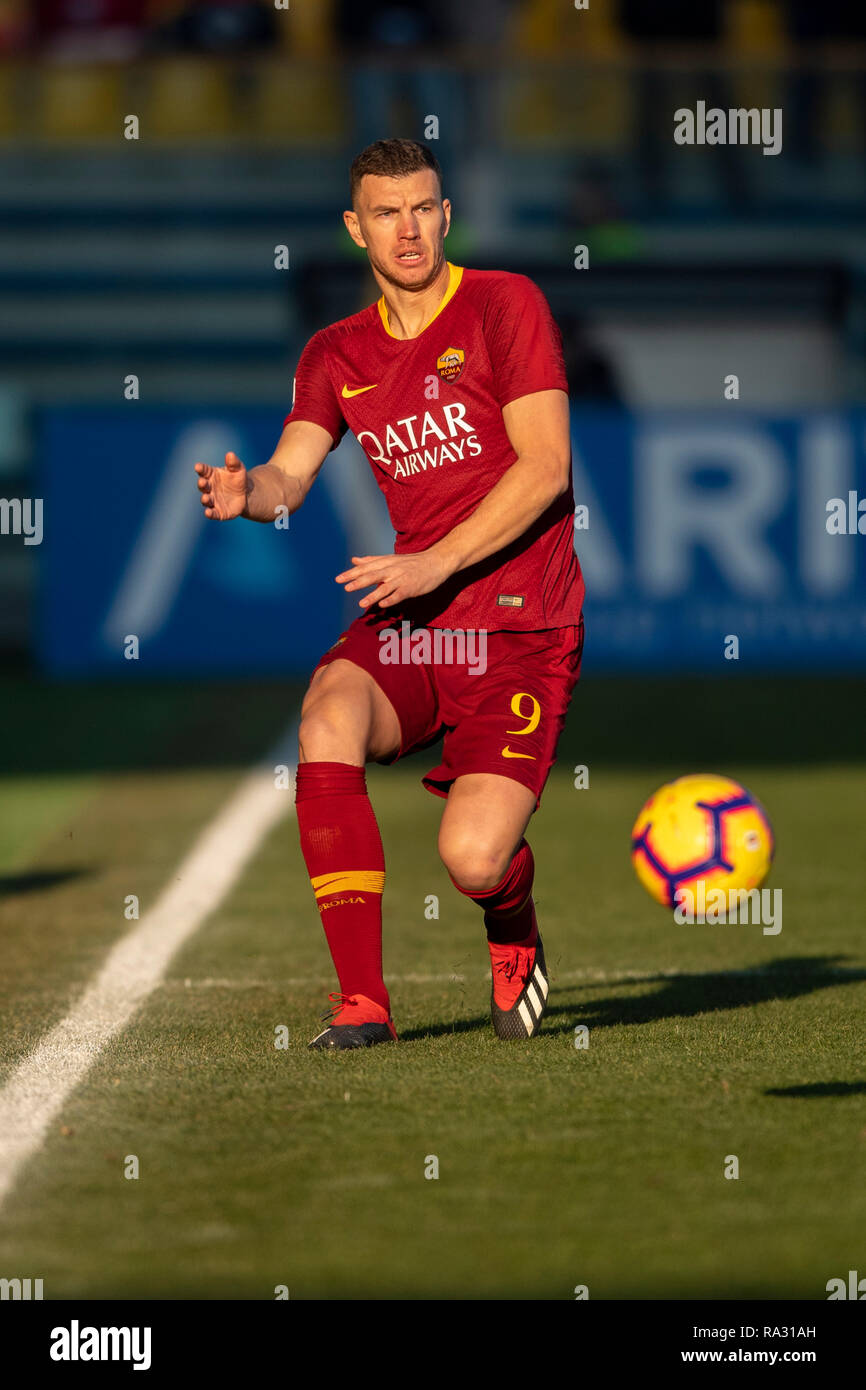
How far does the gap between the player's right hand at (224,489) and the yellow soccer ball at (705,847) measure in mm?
1739

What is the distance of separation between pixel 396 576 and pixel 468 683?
0.56 meters

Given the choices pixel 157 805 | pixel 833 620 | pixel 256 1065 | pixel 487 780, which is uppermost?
pixel 833 620

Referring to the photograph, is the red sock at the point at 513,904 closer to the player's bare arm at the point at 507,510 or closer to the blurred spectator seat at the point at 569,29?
the player's bare arm at the point at 507,510

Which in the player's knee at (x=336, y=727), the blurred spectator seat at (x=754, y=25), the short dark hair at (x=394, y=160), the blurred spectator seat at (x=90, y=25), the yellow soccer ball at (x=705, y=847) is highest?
the blurred spectator seat at (x=90, y=25)

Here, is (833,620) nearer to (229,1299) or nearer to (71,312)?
(71,312)

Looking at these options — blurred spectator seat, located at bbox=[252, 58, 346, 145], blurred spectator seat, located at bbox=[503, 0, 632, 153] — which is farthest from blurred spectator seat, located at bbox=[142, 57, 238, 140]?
blurred spectator seat, located at bbox=[503, 0, 632, 153]

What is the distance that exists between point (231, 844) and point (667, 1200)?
500cm

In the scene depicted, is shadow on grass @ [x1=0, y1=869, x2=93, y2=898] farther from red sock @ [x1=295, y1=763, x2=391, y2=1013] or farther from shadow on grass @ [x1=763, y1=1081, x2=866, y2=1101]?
shadow on grass @ [x1=763, y1=1081, x2=866, y2=1101]

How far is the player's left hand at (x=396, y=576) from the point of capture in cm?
450

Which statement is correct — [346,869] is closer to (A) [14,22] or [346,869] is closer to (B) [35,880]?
(B) [35,880]

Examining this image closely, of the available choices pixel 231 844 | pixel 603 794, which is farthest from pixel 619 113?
pixel 231 844

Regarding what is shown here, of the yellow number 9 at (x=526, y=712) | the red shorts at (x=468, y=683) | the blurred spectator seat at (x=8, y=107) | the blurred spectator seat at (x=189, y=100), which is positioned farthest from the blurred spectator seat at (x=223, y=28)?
the yellow number 9 at (x=526, y=712)

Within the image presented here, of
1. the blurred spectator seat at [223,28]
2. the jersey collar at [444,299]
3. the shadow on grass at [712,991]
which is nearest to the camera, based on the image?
the jersey collar at [444,299]

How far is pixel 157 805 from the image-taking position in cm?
952
